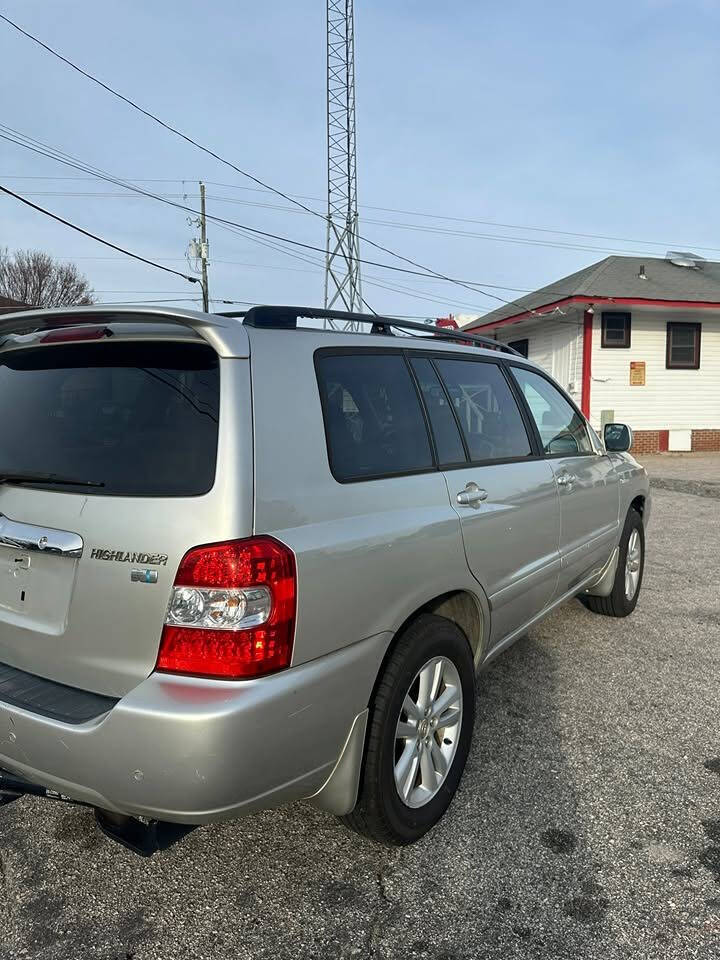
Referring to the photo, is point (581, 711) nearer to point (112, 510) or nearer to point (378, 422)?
point (378, 422)

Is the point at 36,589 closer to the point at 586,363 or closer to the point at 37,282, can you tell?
the point at 586,363

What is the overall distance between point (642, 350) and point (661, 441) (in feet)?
7.82

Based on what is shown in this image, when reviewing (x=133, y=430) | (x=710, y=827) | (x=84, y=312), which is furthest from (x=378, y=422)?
(x=710, y=827)

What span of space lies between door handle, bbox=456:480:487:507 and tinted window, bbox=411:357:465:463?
0.12m

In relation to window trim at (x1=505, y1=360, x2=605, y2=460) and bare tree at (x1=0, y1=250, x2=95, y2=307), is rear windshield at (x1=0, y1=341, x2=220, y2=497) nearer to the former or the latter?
window trim at (x1=505, y1=360, x2=605, y2=460)

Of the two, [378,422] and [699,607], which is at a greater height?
[378,422]

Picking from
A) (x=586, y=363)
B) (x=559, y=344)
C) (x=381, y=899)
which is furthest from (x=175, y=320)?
(x=559, y=344)

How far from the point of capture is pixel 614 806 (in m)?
2.68

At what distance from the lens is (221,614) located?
182 centimetres

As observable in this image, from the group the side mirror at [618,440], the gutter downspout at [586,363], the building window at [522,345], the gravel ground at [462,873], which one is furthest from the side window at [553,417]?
the building window at [522,345]

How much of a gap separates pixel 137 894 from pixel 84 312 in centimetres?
183

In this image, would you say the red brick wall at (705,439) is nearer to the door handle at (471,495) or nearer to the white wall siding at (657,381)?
the white wall siding at (657,381)

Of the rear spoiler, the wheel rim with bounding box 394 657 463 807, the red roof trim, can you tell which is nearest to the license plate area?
the rear spoiler

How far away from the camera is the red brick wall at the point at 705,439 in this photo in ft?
60.3
